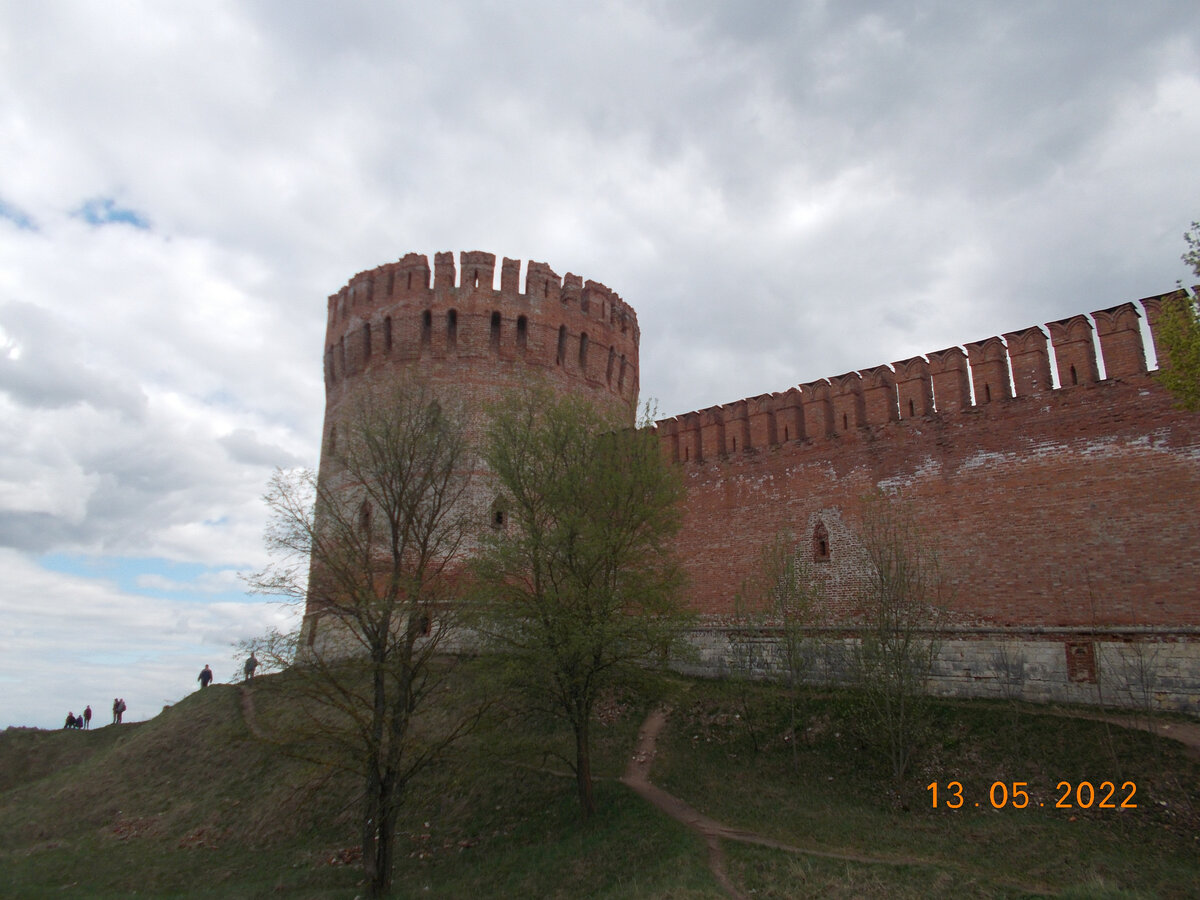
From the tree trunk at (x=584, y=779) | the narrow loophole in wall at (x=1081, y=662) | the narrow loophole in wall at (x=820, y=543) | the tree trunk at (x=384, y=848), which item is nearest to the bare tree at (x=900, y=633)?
the narrow loophole in wall at (x=820, y=543)

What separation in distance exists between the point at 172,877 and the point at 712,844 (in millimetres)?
9619

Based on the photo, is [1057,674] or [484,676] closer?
[484,676]

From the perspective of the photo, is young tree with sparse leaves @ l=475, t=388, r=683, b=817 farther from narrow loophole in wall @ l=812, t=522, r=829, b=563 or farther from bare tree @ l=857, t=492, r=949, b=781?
narrow loophole in wall @ l=812, t=522, r=829, b=563

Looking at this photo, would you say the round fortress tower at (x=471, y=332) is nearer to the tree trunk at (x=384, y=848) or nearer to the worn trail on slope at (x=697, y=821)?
the worn trail on slope at (x=697, y=821)

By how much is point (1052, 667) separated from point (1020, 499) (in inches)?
112

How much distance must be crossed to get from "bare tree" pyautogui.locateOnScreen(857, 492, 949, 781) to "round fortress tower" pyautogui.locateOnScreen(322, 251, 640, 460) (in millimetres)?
9939

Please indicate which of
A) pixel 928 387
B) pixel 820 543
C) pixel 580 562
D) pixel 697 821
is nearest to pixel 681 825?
pixel 697 821

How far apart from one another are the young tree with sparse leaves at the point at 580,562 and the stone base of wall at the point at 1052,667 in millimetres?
1304

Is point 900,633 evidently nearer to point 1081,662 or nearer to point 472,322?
point 1081,662

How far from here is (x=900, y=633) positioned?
12312 millimetres

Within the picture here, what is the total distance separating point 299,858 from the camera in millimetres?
13234

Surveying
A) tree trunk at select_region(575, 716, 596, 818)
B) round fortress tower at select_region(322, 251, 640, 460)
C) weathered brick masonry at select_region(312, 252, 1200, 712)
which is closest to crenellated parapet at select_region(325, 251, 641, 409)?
round fortress tower at select_region(322, 251, 640, 460)

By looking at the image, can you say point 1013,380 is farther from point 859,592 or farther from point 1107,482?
point 859,592

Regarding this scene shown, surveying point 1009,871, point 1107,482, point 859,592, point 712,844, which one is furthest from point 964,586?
point 712,844
